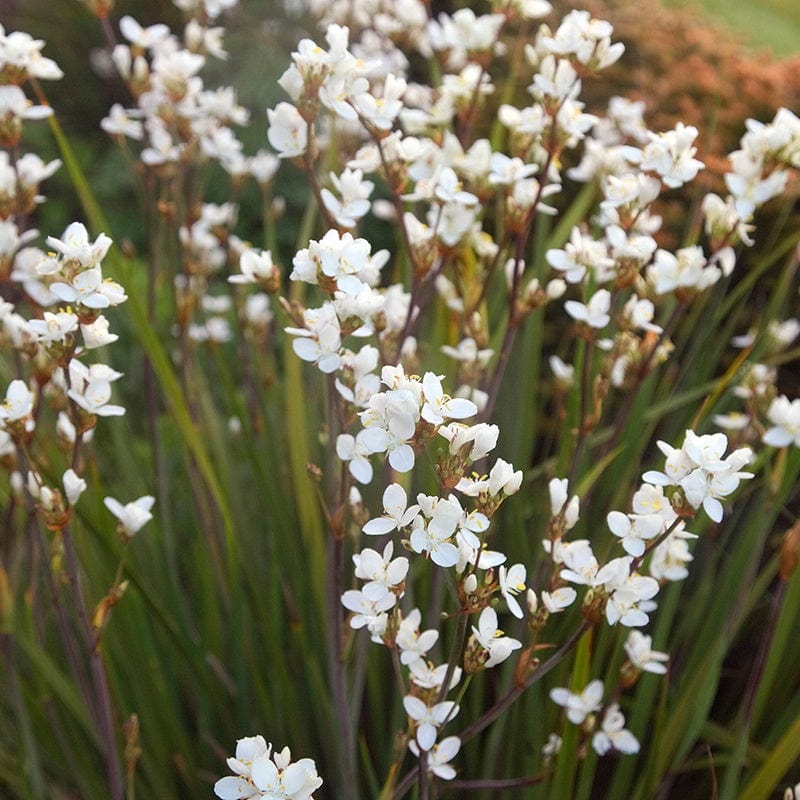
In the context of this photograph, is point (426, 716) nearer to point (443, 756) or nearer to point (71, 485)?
point (443, 756)

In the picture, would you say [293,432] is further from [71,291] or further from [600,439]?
[71,291]

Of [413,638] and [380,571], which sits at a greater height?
[380,571]

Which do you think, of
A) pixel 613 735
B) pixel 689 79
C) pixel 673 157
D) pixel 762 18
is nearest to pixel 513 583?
pixel 613 735

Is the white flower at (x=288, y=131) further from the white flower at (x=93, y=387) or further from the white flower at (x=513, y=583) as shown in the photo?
the white flower at (x=513, y=583)

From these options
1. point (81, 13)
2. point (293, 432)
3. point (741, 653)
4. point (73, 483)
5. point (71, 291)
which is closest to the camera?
point (71, 291)

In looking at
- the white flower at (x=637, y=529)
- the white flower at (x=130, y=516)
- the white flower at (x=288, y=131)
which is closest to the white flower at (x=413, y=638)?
the white flower at (x=637, y=529)

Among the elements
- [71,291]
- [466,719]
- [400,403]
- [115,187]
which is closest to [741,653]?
[466,719]
